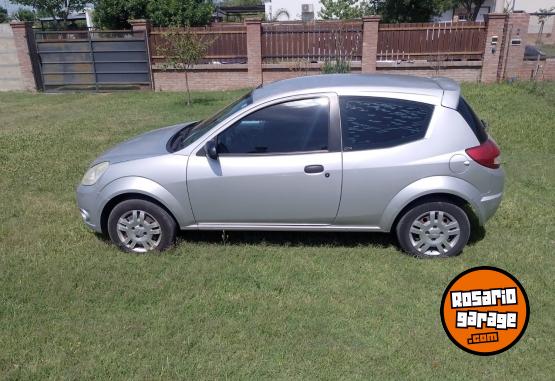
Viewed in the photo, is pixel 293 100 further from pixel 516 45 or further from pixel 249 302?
pixel 516 45

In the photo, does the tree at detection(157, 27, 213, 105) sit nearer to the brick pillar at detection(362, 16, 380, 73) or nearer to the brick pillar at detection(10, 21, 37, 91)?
the brick pillar at detection(362, 16, 380, 73)

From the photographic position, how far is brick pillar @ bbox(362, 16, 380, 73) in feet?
47.6

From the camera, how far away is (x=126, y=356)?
9.59 feet

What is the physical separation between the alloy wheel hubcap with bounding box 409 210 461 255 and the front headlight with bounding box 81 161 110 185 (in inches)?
113

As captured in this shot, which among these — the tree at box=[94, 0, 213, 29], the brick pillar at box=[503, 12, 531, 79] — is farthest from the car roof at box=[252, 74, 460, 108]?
the tree at box=[94, 0, 213, 29]

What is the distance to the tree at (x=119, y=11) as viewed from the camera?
20.3 m

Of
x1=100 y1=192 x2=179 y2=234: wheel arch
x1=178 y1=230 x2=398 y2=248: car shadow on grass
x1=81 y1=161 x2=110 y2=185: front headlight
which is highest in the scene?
x1=81 y1=161 x2=110 y2=185: front headlight

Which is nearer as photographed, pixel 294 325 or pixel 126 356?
pixel 126 356

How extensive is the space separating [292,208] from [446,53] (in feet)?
42.2

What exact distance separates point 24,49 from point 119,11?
6.70 meters

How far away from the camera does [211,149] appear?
387 cm

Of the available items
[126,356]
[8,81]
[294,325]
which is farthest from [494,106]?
[8,81]

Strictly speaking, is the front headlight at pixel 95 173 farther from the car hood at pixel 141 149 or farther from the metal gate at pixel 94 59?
the metal gate at pixel 94 59

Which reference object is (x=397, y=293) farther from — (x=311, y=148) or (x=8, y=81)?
(x=8, y=81)
